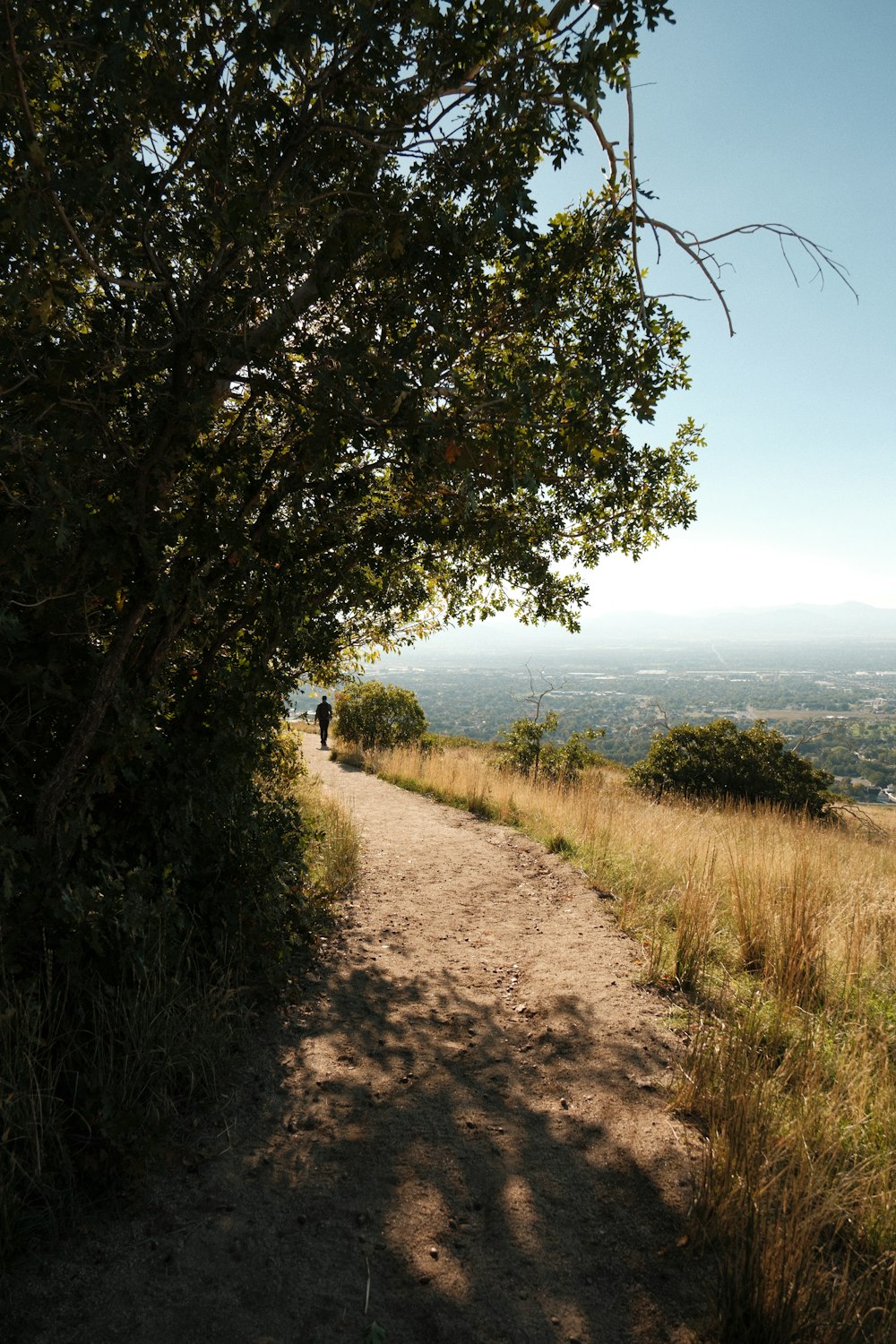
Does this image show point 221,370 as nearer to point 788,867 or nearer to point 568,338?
point 568,338

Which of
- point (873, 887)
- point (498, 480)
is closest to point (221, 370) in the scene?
point (498, 480)

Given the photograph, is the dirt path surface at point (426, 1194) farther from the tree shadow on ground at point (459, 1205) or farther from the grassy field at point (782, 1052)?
the grassy field at point (782, 1052)

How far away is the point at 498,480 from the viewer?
3973 mm

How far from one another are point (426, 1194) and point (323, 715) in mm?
16489

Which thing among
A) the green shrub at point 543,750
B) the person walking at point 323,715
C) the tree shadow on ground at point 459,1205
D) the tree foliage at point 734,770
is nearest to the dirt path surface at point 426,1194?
the tree shadow on ground at point 459,1205

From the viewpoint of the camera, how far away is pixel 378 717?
19.6 meters

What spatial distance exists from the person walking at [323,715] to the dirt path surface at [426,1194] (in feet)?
45.8

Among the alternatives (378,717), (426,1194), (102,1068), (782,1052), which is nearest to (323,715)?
(378,717)

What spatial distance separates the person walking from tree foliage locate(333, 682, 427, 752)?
17.7 inches

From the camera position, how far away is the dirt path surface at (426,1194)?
2.47m

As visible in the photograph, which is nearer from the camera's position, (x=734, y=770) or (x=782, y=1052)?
(x=782, y=1052)

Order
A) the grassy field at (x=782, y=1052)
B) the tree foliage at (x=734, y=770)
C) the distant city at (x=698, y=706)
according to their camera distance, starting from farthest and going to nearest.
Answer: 1. the distant city at (x=698, y=706)
2. the tree foliage at (x=734, y=770)
3. the grassy field at (x=782, y=1052)

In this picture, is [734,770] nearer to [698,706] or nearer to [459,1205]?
[459,1205]

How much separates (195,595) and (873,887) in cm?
600
